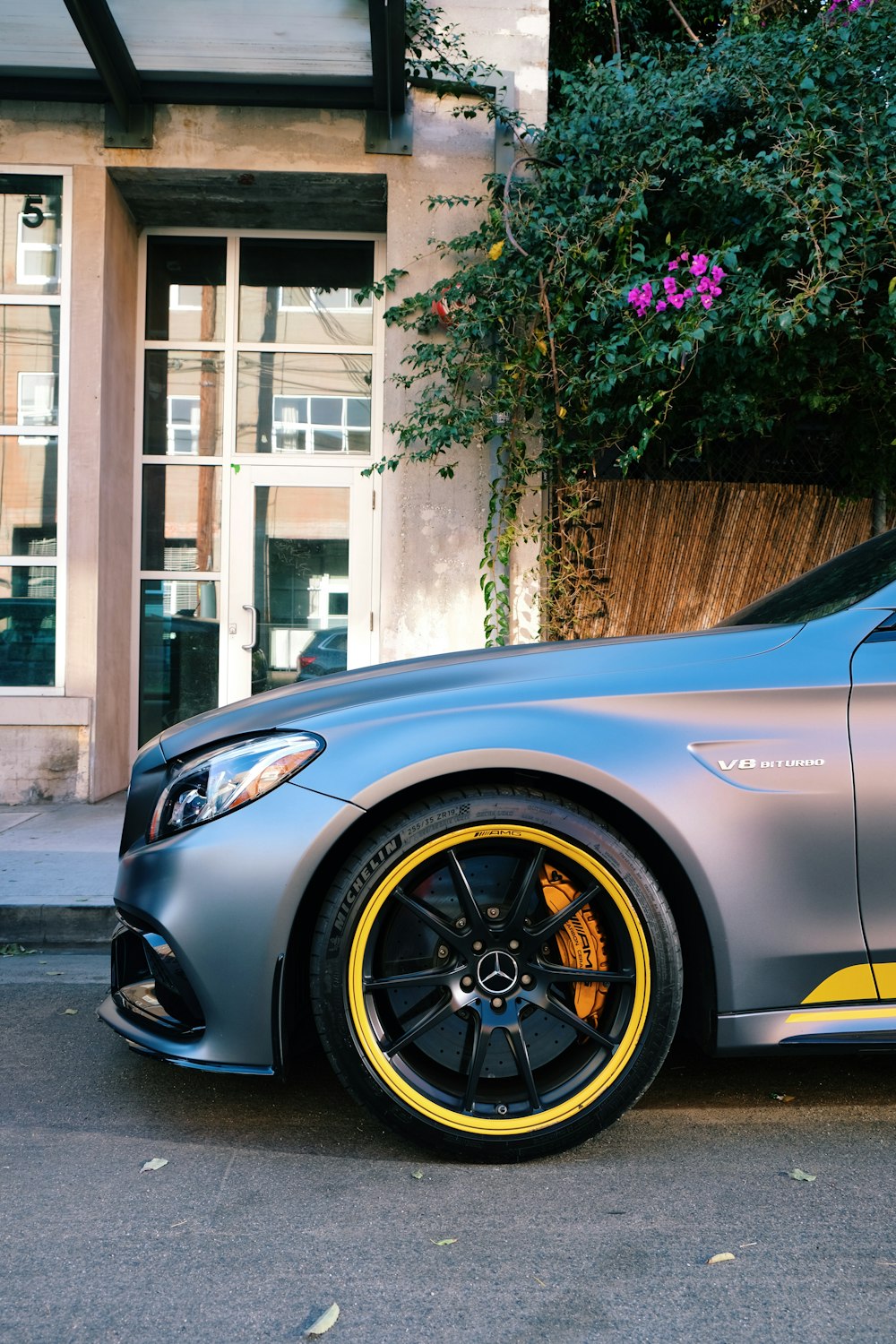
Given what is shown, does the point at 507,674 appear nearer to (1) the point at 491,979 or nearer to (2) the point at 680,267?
(1) the point at 491,979

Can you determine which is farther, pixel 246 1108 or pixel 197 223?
pixel 197 223

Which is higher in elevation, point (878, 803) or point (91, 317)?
point (91, 317)

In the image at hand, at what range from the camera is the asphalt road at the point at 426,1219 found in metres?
1.93

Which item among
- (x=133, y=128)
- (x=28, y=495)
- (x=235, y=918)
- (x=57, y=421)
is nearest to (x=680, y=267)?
(x=133, y=128)

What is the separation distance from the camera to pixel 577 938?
2594mm

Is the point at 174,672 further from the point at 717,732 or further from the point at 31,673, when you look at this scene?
the point at 717,732

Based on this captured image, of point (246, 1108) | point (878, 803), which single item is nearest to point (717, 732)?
point (878, 803)

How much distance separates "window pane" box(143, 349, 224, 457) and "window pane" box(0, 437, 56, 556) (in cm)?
101

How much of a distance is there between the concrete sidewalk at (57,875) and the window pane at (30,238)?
3.62 m

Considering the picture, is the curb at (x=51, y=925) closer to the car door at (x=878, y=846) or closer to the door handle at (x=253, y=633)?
the car door at (x=878, y=846)

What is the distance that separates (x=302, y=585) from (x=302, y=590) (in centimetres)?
3

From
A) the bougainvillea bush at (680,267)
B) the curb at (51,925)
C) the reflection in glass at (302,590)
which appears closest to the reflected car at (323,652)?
the reflection in glass at (302,590)

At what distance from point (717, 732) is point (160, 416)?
6.84m

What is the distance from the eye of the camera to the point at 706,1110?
2861mm
